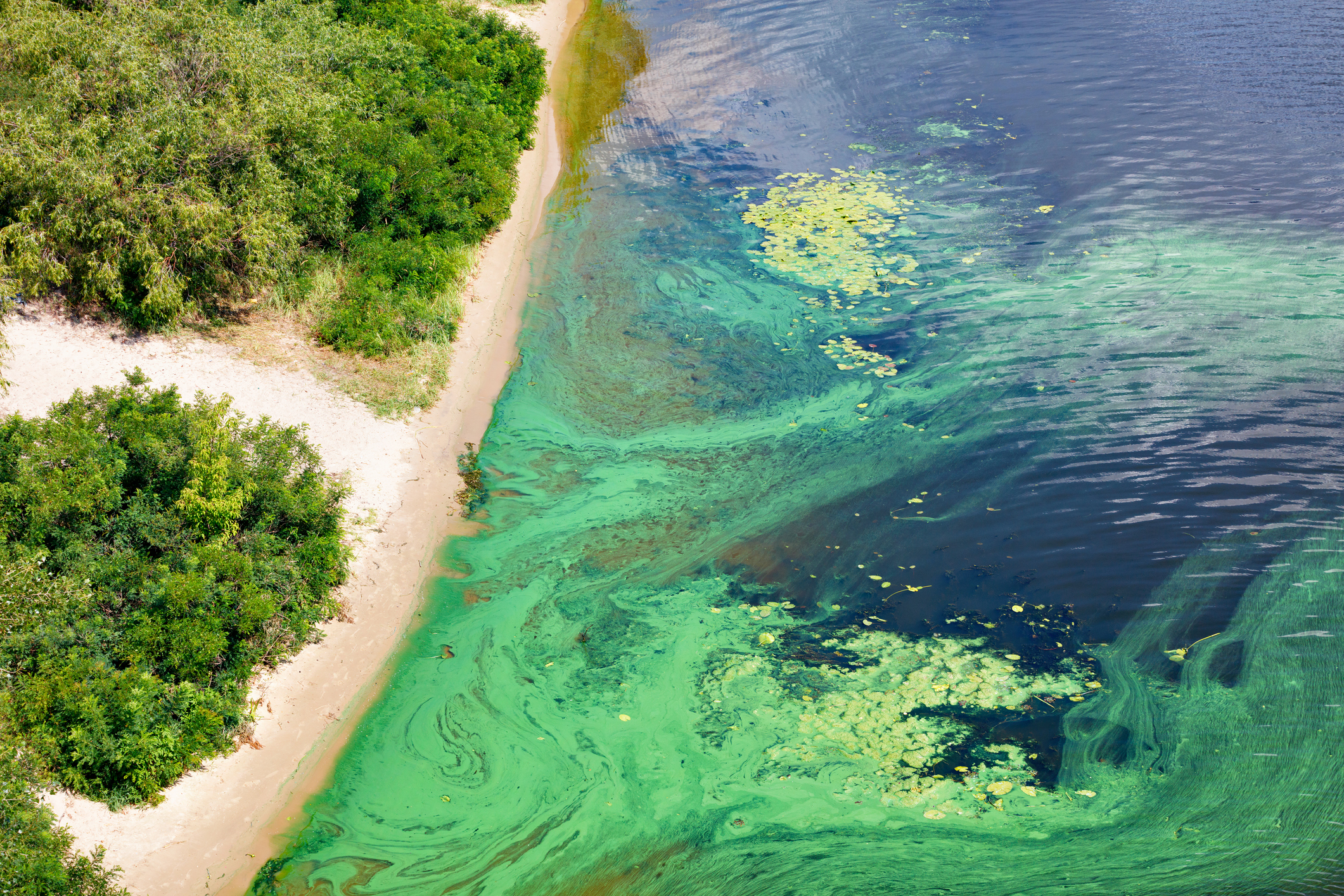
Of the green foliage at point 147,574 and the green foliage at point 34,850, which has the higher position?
the green foliage at point 147,574

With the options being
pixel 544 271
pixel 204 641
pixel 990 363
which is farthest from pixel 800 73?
pixel 204 641

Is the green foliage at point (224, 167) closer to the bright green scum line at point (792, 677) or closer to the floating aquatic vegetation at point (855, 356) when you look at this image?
the bright green scum line at point (792, 677)

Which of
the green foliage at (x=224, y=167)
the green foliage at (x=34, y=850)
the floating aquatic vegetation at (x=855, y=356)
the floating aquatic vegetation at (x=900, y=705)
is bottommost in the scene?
the green foliage at (x=34, y=850)

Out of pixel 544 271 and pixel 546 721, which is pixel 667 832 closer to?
pixel 546 721

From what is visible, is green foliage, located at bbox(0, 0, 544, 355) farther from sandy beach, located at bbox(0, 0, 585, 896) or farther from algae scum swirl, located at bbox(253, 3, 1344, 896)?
algae scum swirl, located at bbox(253, 3, 1344, 896)

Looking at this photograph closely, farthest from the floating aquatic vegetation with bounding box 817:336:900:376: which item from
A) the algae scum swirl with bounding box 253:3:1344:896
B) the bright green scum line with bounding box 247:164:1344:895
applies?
the bright green scum line with bounding box 247:164:1344:895

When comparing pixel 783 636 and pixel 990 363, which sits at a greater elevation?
pixel 990 363

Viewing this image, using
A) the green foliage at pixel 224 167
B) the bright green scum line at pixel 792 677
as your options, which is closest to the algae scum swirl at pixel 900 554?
the bright green scum line at pixel 792 677
